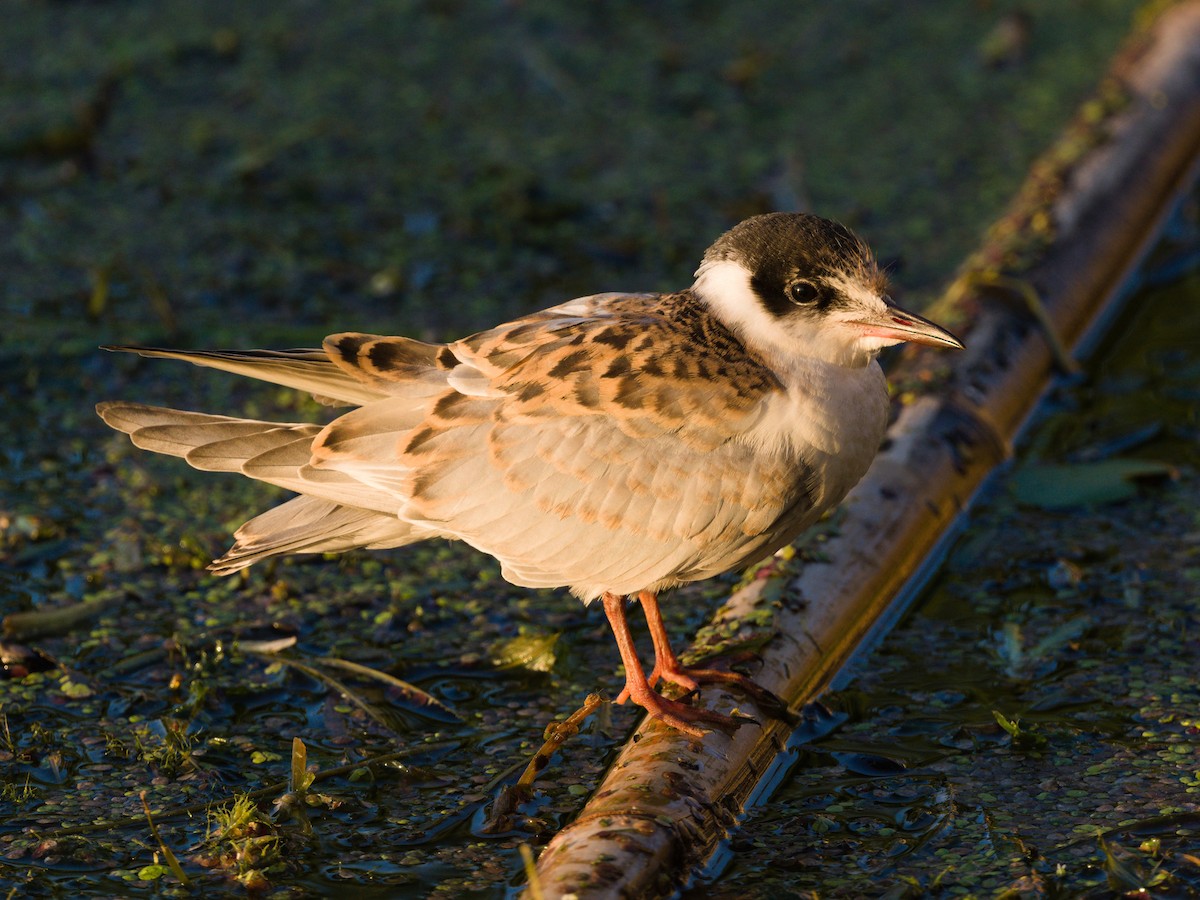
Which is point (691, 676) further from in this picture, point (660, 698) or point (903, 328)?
point (903, 328)

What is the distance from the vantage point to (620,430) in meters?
3.72

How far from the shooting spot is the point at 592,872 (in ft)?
10.5

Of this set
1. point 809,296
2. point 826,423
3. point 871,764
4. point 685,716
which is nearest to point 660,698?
point 685,716

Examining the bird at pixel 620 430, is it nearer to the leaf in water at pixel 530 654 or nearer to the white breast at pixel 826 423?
the white breast at pixel 826 423

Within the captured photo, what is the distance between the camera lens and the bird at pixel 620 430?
A: 12.1 ft

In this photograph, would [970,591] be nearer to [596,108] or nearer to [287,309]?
[287,309]

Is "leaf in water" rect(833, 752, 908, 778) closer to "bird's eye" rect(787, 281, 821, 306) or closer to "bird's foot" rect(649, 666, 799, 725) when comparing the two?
"bird's foot" rect(649, 666, 799, 725)

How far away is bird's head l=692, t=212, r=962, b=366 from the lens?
12.3 feet

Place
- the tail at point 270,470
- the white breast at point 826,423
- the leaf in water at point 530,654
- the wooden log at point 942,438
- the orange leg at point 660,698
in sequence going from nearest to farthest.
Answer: the wooden log at point 942,438
the white breast at point 826,423
the orange leg at point 660,698
the tail at point 270,470
the leaf in water at point 530,654

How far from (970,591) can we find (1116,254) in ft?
7.47

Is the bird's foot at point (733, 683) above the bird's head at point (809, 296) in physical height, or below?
below

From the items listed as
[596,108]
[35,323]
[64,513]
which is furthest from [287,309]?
[596,108]

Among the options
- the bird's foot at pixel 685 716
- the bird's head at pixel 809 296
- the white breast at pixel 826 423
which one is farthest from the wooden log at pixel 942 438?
the bird's head at pixel 809 296

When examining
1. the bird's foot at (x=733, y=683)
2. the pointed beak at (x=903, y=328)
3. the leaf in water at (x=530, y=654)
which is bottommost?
the leaf in water at (x=530, y=654)
